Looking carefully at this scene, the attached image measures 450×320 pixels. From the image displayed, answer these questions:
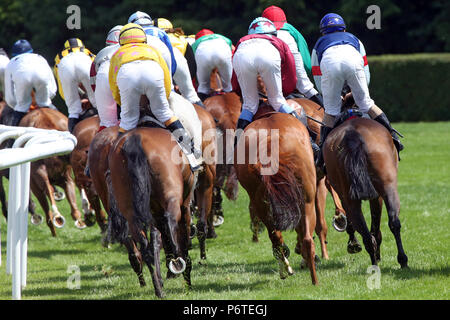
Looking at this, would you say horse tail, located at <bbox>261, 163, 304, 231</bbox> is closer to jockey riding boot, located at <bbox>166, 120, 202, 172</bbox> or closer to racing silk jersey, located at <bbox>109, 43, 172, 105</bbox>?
jockey riding boot, located at <bbox>166, 120, 202, 172</bbox>

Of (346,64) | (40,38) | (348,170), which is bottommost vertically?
(40,38)

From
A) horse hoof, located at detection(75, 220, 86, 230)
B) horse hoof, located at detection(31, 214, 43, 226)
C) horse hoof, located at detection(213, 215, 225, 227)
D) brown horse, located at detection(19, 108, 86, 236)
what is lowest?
horse hoof, located at detection(31, 214, 43, 226)

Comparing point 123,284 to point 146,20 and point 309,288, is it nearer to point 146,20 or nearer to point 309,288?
point 309,288

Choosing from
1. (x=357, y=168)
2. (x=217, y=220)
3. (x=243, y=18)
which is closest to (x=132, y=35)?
(x=357, y=168)

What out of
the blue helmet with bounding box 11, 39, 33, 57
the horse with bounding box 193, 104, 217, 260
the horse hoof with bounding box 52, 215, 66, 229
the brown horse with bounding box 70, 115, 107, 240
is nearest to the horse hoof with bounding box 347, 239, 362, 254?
the horse with bounding box 193, 104, 217, 260

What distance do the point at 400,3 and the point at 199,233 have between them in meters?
22.8

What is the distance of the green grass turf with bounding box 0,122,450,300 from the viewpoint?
7203mm

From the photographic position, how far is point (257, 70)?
784 cm

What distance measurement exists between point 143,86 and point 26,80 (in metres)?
4.66

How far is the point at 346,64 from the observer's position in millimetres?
7902

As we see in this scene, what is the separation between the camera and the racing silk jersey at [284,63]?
8016 mm

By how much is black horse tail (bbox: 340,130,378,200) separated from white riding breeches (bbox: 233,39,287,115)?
0.74 metres
